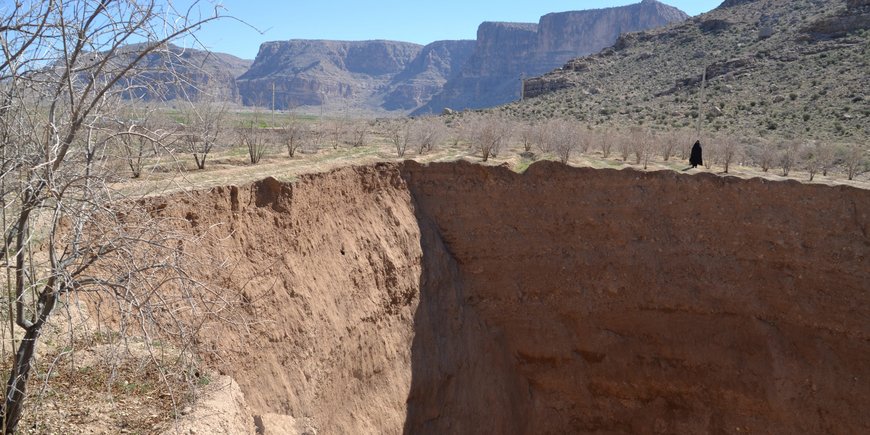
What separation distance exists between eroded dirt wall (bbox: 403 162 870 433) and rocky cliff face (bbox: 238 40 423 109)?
6056cm

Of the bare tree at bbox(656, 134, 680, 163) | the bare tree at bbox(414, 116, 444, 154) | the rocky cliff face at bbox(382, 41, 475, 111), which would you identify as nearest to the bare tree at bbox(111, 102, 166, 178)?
the bare tree at bbox(414, 116, 444, 154)

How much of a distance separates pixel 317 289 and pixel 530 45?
291ft

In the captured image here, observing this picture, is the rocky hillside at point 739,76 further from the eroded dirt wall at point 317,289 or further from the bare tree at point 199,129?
the bare tree at point 199,129

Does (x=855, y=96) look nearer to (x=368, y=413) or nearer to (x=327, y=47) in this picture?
(x=368, y=413)

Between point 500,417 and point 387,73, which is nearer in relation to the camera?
point 500,417

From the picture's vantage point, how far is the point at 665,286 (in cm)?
1389

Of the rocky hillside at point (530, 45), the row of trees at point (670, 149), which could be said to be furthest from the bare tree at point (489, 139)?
the rocky hillside at point (530, 45)

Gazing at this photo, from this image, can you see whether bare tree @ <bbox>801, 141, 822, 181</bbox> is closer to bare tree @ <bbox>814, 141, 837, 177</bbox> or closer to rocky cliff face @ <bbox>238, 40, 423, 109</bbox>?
bare tree @ <bbox>814, 141, 837, 177</bbox>

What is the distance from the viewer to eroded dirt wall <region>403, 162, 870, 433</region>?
1269 cm

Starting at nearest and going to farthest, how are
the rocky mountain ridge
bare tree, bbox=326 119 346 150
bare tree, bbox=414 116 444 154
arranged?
bare tree, bbox=414 116 444 154 → bare tree, bbox=326 119 346 150 → the rocky mountain ridge

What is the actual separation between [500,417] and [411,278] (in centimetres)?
372

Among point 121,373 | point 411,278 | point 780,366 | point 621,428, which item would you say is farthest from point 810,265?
point 121,373

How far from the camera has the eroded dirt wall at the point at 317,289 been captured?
952 centimetres

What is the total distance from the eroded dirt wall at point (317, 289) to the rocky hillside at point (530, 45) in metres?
69.8
